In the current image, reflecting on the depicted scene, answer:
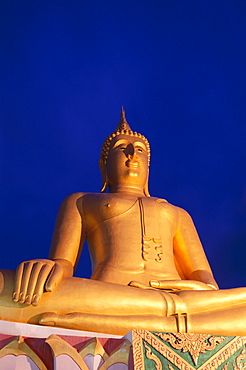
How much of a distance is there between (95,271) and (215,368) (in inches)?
80.6

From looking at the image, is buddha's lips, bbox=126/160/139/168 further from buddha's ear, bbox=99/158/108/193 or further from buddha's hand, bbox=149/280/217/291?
buddha's hand, bbox=149/280/217/291

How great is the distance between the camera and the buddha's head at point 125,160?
5969 millimetres

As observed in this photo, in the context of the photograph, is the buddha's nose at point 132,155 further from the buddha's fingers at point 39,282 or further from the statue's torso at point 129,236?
the buddha's fingers at point 39,282

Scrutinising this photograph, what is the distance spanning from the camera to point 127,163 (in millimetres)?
5969

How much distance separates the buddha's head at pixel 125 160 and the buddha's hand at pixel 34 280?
2.11 metres

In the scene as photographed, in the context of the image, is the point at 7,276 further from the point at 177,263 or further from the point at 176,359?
the point at 177,263

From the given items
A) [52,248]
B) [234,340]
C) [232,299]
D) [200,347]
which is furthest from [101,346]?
[52,248]

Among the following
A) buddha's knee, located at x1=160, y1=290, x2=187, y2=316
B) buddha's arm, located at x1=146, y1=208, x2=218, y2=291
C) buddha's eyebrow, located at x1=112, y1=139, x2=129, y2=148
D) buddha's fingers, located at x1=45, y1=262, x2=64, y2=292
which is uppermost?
buddha's eyebrow, located at x1=112, y1=139, x2=129, y2=148

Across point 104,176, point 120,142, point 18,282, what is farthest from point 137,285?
point 120,142

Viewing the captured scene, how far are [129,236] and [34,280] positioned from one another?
1474 mm

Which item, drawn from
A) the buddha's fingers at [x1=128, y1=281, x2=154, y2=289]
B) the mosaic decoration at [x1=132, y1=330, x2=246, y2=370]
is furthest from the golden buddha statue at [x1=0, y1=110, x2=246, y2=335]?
the mosaic decoration at [x1=132, y1=330, x2=246, y2=370]

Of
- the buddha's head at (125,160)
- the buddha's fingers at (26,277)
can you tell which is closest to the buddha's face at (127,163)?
the buddha's head at (125,160)

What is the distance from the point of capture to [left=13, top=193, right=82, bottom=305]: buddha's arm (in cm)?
384

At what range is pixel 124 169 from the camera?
235 inches
